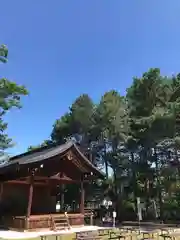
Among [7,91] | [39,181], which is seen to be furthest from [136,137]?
[7,91]

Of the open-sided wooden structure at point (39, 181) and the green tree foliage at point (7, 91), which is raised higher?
the green tree foliage at point (7, 91)

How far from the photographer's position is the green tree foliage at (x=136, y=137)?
25.5 metres

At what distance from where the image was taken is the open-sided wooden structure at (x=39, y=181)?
1622cm

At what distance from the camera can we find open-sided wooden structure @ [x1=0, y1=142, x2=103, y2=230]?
16219 mm

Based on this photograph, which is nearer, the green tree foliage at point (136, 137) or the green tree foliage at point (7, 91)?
the green tree foliage at point (7, 91)

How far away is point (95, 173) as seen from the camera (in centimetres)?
1995

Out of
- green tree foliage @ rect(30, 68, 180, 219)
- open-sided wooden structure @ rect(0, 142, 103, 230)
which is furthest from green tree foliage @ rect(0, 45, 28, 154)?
green tree foliage @ rect(30, 68, 180, 219)

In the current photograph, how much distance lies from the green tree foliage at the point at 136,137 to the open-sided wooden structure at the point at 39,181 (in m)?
8.65

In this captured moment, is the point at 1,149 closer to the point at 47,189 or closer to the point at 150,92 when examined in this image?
the point at 47,189

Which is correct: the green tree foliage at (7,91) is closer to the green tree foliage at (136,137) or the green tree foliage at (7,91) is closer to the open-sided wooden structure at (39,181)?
the open-sided wooden structure at (39,181)

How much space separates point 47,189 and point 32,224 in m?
5.50

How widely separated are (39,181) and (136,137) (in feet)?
40.4

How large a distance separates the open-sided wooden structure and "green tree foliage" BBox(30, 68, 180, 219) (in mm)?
8648

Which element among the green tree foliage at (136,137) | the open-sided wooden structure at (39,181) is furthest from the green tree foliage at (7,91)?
the green tree foliage at (136,137)
